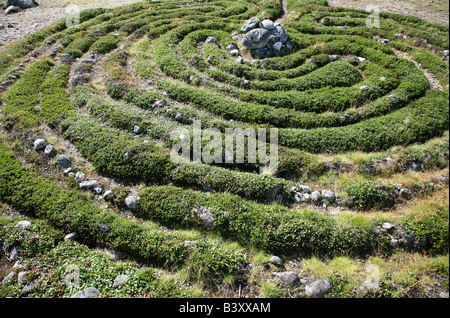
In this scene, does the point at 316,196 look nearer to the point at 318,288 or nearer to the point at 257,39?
the point at 318,288

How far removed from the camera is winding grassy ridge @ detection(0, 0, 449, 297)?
10922 millimetres

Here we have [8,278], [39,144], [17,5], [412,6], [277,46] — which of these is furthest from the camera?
[17,5]

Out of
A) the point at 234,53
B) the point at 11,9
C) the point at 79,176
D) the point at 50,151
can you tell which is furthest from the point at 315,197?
the point at 11,9

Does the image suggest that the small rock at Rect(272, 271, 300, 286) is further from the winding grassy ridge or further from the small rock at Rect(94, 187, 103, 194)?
the small rock at Rect(94, 187, 103, 194)

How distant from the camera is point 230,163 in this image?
49.7 feet

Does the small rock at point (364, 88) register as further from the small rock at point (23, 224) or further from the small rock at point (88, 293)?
the small rock at point (23, 224)

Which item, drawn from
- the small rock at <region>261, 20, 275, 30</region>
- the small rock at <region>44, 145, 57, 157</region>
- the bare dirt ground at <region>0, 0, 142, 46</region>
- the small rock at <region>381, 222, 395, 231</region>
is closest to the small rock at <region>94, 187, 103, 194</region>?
the small rock at <region>44, 145, 57, 157</region>

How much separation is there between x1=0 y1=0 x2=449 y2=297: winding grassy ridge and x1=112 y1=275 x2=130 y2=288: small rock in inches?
9.6

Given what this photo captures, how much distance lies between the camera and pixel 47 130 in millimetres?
17344

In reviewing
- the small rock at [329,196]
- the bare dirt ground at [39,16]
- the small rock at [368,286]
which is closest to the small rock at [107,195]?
the small rock at [329,196]

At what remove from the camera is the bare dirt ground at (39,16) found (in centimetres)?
2923

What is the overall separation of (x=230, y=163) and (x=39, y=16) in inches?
1329

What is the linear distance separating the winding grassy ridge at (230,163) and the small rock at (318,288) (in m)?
0.36
